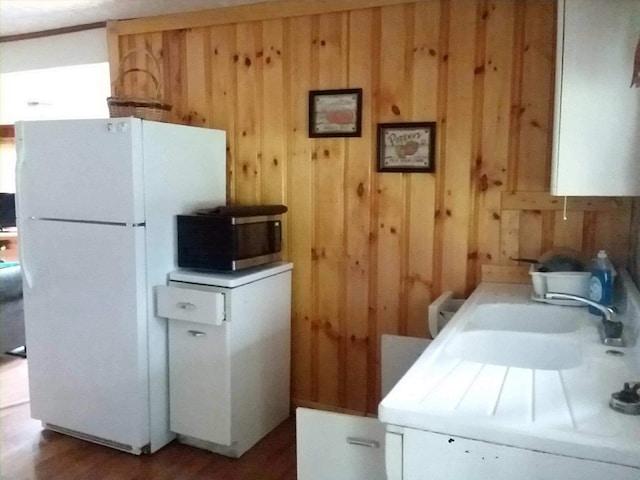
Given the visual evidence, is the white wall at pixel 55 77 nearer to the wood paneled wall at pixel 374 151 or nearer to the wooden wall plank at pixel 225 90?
the wood paneled wall at pixel 374 151

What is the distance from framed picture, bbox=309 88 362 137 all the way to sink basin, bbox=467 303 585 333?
3.70ft

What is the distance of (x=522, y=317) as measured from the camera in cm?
224

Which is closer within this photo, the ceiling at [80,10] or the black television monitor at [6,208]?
the ceiling at [80,10]

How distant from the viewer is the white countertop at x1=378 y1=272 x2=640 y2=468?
1.10 meters

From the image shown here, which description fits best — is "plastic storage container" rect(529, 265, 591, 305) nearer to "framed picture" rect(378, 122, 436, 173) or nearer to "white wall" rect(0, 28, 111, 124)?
"framed picture" rect(378, 122, 436, 173)

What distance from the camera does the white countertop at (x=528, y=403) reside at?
3.61 feet

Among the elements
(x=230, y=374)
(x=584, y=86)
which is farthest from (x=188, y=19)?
(x=584, y=86)

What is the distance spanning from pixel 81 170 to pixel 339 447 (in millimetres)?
1746

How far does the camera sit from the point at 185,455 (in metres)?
2.78

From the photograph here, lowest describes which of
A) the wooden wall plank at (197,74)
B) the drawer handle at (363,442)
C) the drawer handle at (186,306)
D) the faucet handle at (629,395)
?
the drawer handle at (363,442)

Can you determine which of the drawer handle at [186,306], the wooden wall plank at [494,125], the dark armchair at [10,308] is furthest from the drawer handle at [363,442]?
the dark armchair at [10,308]

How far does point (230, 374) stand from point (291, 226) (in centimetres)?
85

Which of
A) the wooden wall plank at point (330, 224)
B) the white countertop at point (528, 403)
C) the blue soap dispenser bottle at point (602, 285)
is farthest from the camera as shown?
the wooden wall plank at point (330, 224)

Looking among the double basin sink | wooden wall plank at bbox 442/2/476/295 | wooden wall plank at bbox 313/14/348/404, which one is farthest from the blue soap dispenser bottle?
wooden wall plank at bbox 313/14/348/404
